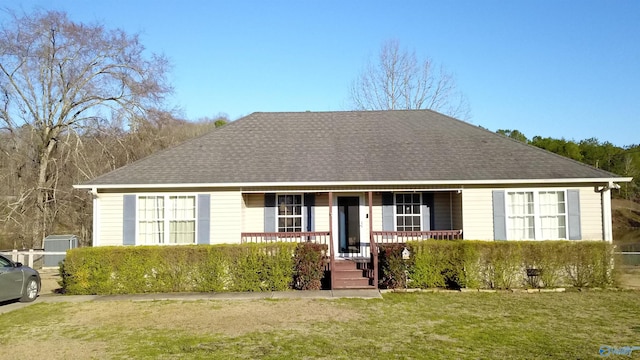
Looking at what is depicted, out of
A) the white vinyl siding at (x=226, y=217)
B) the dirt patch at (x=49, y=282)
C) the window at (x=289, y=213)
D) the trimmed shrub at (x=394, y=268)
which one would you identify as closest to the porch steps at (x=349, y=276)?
the trimmed shrub at (x=394, y=268)

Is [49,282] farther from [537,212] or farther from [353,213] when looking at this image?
[537,212]

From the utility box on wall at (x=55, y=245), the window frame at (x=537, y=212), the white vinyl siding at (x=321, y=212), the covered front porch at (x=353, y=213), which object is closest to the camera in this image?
the window frame at (x=537, y=212)

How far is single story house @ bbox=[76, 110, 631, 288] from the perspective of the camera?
1348cm

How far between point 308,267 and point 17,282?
696 centimetres

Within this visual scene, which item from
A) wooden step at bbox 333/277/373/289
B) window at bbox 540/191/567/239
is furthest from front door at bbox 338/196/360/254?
window at bbox 540/191/567/239

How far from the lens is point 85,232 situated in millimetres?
26109

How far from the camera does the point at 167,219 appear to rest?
1364cm

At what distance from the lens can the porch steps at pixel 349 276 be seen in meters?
12.3

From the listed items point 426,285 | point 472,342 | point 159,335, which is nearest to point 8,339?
point 159,335

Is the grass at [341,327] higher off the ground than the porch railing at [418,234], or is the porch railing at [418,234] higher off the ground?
the porch railing at [418,234]

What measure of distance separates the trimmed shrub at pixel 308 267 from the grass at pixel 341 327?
56.0 inches

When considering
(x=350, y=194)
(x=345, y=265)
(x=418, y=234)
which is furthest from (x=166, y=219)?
(x=418, y=234)

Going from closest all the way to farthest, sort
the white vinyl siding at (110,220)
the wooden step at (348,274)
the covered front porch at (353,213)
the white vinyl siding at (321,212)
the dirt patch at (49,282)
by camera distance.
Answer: the wooden step at (348,274)
the dirt patch at (49,282)
the white vinyl siding at (110,220)
the covered front porch at (353,213)
the white vinyl siding at (321,212)

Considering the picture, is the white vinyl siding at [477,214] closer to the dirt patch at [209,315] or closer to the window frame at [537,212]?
the window frame at [537,212]
